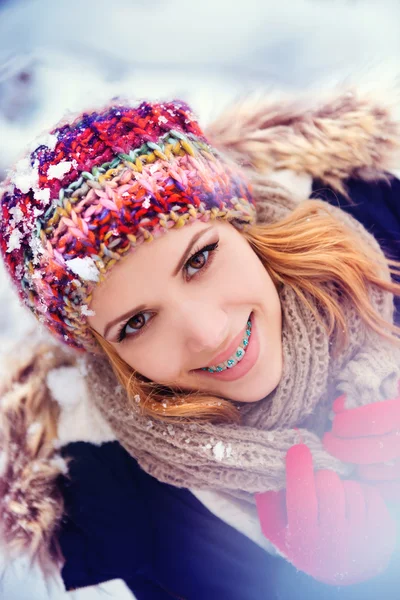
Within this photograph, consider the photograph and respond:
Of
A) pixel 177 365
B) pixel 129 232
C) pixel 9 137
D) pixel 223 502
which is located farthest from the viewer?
pixel 9 137

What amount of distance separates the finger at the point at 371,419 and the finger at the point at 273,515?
0.14 m

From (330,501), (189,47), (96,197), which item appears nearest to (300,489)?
(330,501)

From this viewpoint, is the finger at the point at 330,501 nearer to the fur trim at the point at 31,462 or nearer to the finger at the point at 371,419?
the finger at the point at 371,419

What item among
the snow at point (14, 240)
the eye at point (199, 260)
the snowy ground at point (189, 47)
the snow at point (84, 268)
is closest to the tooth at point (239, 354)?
the eye at point (199, 260)

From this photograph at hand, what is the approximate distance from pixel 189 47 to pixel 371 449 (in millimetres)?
818

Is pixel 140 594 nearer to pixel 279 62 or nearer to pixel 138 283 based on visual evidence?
pixel 138 283

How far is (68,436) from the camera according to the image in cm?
102

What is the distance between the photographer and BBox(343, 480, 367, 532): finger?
79cm

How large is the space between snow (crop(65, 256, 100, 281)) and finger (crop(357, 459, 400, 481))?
1.67 ft

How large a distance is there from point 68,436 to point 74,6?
85 cm

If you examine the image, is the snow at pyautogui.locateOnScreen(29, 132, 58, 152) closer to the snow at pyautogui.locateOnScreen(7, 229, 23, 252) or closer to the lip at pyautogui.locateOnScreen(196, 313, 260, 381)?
the snow at pyautogui.locateOnScreen(7, 229, 23, 252)

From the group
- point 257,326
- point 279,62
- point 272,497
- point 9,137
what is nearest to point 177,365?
point 257,326

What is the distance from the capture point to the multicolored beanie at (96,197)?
0.67m

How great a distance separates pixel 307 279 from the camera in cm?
93
